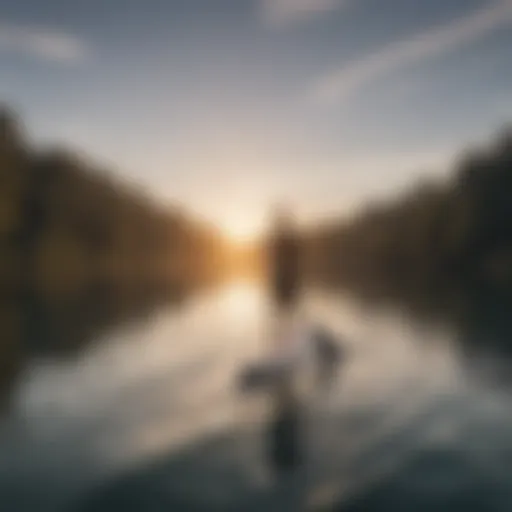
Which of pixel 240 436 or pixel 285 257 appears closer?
pixel 240 436

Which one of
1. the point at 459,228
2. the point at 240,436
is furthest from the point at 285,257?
the point at 459,228

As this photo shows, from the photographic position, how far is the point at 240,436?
7055 millimetres

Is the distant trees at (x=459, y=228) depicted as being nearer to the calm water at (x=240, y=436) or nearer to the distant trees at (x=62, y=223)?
the distant trees at (x=62, y=223)

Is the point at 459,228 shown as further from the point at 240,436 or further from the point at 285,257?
the point at 240,436

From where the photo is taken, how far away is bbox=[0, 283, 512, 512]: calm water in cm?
552

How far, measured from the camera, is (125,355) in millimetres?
12438

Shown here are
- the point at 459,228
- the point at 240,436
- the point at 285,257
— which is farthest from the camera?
the point at 459,228

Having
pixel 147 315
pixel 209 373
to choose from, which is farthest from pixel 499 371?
pixel 147 315

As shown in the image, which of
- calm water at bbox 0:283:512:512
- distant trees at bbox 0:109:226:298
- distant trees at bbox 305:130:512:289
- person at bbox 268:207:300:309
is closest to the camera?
calm water at bbox 0:283:512:512

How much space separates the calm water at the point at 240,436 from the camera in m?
5.52

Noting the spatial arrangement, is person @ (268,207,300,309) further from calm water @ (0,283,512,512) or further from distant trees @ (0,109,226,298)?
distant trees @ (0,109,226,298)

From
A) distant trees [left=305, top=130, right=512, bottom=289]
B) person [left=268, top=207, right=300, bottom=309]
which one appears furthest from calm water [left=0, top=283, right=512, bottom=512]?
distant trees [left=305, top=130, right=512, bottom=289]

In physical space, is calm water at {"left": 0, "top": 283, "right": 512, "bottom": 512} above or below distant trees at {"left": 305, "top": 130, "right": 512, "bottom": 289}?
below

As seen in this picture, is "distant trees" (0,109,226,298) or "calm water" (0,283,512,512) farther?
"distant trees" (0,109,226,298)
